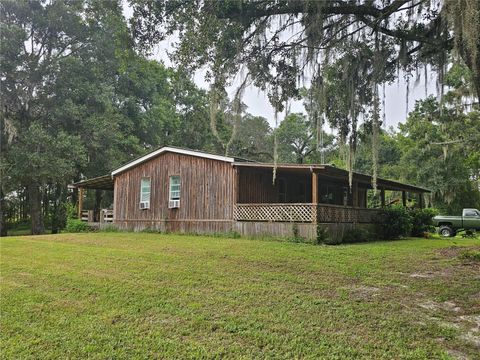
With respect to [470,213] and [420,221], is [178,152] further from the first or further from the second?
[470,213]

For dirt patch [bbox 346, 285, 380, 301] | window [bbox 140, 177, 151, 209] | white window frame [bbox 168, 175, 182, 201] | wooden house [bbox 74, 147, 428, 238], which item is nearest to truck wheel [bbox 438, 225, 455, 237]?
wooden house [bbox 74, 147, 428, 238]

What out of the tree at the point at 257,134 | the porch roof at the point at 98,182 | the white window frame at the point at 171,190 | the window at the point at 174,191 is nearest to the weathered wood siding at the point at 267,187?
the white window frame at the point at 171,190

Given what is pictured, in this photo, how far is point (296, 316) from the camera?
4.70 m

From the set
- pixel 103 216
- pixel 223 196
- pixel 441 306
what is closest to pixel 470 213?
pixel 223 196

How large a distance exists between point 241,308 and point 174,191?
12.5m

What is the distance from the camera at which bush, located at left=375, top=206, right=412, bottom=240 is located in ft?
51.6

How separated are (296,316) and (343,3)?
186 inches

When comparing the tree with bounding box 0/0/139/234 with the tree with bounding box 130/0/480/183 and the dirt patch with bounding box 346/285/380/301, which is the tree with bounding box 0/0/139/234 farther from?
the dirt patch with bounding box 346/285/380/301

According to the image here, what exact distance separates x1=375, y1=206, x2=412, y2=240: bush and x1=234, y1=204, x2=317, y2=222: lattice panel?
4.70 metres

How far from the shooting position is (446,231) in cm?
1959

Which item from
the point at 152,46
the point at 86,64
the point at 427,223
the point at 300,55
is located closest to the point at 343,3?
the point at 300,55

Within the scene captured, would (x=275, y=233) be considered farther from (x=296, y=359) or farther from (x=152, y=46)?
(x=296, y=359)

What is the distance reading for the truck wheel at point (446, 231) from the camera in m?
19.5

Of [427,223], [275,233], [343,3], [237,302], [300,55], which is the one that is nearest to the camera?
[237,302]
